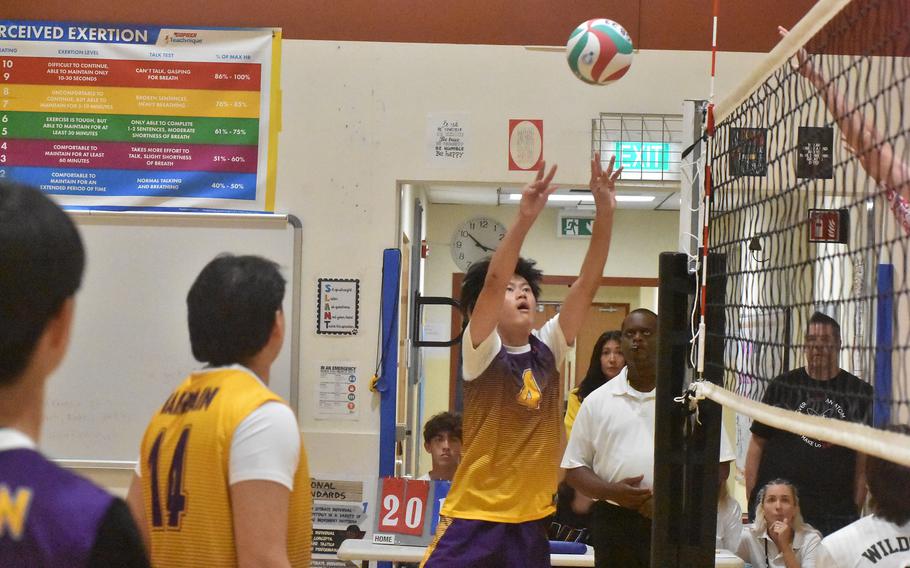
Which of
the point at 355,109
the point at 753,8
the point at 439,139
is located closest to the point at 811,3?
the point at 753,8

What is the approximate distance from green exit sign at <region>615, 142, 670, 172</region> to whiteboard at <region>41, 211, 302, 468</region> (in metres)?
2.16

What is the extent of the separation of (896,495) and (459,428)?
2.89m

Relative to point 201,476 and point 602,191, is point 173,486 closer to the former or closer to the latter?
point 201,476

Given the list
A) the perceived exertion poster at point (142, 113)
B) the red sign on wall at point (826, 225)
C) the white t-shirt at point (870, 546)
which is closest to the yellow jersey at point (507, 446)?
the white t-shirt at point (870, 546)

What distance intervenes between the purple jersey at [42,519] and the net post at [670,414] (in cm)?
234

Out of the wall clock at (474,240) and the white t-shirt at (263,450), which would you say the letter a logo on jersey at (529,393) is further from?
the wall clock at (474,240)

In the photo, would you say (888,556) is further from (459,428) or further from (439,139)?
(439,139)

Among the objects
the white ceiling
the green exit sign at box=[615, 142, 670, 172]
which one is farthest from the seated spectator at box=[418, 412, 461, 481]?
the white ceiling

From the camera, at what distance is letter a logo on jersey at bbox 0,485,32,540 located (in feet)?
3.59

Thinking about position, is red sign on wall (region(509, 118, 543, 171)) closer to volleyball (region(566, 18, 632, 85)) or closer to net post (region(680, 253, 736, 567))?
volleyball (region(566, 18, 632, 85))

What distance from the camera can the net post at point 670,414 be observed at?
3156 mm

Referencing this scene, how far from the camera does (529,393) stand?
3434 mm

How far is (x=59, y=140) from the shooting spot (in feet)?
20.5

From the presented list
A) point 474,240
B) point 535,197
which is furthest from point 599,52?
point 474,240
